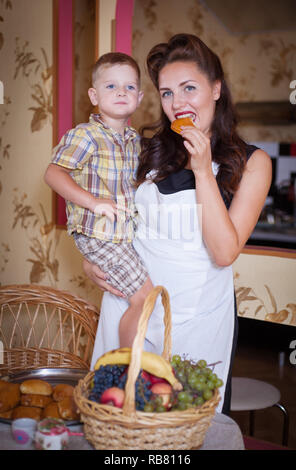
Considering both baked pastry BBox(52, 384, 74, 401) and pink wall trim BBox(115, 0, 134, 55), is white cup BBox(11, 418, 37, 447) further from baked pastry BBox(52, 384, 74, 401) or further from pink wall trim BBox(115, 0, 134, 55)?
pink wall trim BBox(115, 0, 134, 55)

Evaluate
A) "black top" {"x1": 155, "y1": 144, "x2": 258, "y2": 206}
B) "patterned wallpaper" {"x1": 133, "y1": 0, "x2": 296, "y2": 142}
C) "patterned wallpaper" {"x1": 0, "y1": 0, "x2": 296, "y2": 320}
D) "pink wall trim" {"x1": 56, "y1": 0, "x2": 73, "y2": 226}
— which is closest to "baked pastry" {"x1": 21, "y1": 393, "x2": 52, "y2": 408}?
"black top" {"x1": 155, "y1": 144, "x2": 258, "y2": 206}

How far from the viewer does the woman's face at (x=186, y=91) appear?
161cm

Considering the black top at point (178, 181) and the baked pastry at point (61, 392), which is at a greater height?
the black top at point (178, 181)

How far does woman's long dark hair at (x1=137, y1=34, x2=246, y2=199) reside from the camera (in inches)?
63.3

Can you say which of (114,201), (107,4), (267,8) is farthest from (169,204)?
(267,8)

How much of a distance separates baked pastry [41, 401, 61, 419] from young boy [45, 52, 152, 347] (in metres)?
0.40

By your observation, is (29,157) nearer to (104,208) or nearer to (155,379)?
(104,208)

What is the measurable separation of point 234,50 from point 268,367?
11.1 ft

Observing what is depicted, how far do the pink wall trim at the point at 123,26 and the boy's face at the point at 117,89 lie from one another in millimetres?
850

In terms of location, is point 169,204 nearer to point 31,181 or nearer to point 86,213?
point 86,213

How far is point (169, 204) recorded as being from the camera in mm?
1646

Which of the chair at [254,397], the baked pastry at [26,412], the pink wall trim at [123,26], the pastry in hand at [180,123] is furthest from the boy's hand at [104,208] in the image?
the pink wall trim at [123,26]

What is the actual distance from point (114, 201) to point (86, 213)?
0.34 feet

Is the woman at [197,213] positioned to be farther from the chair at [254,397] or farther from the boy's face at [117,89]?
the chair at [254,397]
